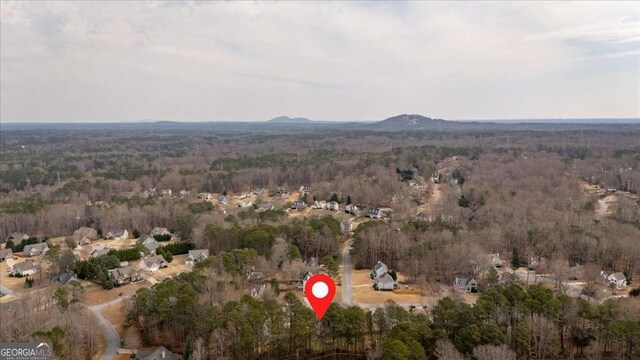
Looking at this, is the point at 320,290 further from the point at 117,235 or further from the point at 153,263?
the point at 117,235

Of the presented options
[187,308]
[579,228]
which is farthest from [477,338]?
[579,228]

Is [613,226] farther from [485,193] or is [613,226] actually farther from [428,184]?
[428,184]

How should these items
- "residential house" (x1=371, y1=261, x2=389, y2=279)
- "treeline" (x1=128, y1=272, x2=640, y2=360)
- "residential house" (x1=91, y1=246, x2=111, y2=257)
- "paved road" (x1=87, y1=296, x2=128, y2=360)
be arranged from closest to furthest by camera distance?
"treeline" (x1=128, y1=272, x2=640, y2=360) → "paved road" (x1=87, y1=296, x2=128, y2=360) → "residential house" (x1=371, y1=261, x2=389, y2=279) → "residential house" (x1=91, y1=246, x2=111, y2=257)

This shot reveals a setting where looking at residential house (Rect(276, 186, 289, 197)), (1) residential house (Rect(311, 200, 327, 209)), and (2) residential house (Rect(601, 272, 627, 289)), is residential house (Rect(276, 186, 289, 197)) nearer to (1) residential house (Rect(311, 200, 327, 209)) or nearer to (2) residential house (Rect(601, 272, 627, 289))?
(1) residential house (Rect(311, 200, 327, 209))

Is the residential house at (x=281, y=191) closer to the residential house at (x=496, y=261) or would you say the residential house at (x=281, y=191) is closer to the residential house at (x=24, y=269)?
the residential house at (x=24, y=269)

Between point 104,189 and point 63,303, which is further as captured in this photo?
point 104,189

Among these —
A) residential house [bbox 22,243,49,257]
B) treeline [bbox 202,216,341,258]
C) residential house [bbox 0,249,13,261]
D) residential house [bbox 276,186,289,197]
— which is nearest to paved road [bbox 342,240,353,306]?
treeline [bbox 202,216,341,258]
